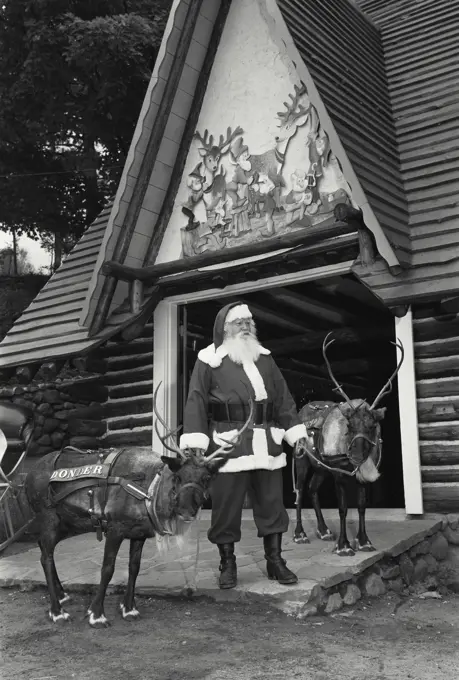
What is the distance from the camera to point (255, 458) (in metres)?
5.67

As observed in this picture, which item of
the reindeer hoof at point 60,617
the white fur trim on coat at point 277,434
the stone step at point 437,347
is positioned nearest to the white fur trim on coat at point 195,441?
the white fur trim on coat at point 277,434

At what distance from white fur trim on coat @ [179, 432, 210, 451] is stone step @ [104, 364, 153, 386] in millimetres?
4697

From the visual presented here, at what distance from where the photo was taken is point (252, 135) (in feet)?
30.3

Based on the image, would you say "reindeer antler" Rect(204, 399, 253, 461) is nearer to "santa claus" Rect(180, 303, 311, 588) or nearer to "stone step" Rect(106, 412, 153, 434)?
"santa claus" Rect(180, 303, 311, 588)

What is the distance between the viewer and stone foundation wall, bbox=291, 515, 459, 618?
547 centimetres

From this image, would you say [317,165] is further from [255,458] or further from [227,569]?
[227,569]

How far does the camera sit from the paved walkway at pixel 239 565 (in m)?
5.50

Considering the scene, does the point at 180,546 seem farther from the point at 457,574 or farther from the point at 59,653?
the point at 457,574

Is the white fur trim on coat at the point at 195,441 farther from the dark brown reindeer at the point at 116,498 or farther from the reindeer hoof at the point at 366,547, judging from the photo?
the reindeer hoof at the point at 366,547

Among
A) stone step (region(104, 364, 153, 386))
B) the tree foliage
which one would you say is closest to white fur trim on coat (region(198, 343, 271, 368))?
stone step (region(104, 364, 153, 386))

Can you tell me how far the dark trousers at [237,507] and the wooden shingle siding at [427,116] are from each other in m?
2.64

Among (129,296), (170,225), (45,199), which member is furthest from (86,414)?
(45,199)

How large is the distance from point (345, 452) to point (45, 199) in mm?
16112

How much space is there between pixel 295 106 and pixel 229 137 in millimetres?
1004
